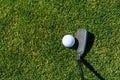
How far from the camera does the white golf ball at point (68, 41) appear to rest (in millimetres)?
6516

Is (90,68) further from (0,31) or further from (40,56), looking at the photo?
(0,31)

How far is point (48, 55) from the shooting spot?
678 cm

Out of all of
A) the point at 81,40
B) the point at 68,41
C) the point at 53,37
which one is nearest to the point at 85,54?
the point at 81,40

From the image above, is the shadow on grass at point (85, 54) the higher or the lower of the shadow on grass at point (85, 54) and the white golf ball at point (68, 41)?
the lower

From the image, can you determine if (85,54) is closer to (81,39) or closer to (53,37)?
(81,39)

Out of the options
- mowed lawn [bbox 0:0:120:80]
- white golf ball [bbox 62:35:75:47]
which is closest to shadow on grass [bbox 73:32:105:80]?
mowed lawn [bbox 0:0:120:80]

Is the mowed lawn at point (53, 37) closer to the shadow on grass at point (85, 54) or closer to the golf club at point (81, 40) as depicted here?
the shadow on grass at point (85, 54)

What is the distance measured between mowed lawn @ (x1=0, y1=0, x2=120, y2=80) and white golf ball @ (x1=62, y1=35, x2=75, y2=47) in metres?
0.23

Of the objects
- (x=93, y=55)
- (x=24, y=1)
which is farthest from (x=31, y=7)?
(x=93, y=55)

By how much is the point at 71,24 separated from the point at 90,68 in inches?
33.2

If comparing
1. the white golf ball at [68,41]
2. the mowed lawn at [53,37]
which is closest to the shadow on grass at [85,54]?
the mowed lawn at [53,37]

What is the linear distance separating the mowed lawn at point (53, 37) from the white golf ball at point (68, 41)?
23 cm

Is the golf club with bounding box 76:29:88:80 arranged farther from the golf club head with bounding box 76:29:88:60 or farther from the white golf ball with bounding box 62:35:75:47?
the white golf ball with bounding box 62:35:75:47

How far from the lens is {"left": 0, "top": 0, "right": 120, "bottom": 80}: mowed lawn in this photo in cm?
670
